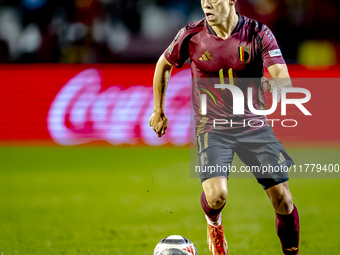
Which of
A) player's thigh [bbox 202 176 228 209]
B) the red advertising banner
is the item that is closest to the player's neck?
player's thigh [bbox 202 176 228 209]

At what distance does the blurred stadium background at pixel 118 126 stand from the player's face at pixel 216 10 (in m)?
2.15

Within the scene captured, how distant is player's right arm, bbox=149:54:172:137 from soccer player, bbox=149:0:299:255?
0.01m

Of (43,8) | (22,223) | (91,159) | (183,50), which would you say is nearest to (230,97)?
(183,50)

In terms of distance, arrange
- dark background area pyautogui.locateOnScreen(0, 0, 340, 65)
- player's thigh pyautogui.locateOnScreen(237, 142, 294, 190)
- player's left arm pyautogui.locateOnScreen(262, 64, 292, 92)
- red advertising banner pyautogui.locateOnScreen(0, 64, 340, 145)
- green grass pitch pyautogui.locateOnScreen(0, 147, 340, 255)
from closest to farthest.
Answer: player's left arm pyautogui.locateOnScreen(262, 64, 292, 92)
player's thigh pyautogui.locateOnScreen(237, 142, 294, 190)
green grass pitch pyautogui.locateOnScreen(0, 147, 340, 255)
red advertising banner pyautogui.locateOnScreen(0, 64, 340, 145)
dark background area pyautogui.locateOnScreen(0, 0, 340, 65)

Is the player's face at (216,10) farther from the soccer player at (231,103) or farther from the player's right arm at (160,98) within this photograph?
the player's right arm at (160,98)

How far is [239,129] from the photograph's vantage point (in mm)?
3850

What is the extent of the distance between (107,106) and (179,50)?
18.8ft

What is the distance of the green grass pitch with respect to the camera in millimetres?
4445

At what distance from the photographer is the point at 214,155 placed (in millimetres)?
3727

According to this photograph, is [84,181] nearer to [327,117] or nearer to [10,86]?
[10,86]

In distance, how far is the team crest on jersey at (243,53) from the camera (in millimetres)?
3713

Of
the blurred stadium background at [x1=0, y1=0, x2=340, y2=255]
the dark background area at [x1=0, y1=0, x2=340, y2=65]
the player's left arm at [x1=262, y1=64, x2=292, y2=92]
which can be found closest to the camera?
the player's left arm at [x1=262, y1=64, x2=292, y2=92]

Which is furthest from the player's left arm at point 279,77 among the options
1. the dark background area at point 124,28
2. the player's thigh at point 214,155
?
the dark background area at point 124,28

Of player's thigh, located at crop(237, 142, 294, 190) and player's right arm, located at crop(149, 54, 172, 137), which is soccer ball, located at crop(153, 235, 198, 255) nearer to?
player's thigh, located at crop(237, 142, 294, 190)
